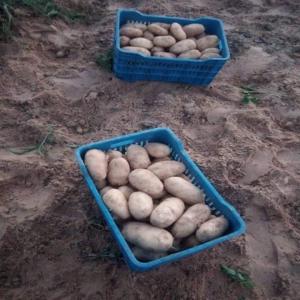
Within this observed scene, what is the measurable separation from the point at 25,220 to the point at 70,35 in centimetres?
153

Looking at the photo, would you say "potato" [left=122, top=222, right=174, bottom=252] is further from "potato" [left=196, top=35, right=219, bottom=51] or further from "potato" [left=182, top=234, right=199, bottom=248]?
"potato" [left=196, top=35, right=219, bottom=51]

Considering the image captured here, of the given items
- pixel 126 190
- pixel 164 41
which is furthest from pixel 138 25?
pixel 126 190

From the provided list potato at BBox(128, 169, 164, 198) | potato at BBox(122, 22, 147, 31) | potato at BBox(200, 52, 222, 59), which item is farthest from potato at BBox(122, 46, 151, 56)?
potato at BBox(128, 169, 164, 198)

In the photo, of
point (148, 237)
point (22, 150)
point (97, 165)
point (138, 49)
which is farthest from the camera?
point (138, 49)

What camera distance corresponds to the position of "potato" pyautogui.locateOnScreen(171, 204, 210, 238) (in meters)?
1.25

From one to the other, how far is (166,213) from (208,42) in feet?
4.45

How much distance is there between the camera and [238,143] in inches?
74.4

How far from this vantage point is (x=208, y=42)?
85.3 inches

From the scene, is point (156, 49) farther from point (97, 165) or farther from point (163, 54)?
point (97, 165)

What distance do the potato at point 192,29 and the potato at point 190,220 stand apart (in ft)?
4.44

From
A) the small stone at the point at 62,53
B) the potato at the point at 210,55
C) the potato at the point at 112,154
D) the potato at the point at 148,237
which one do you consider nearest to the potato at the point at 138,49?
the potato at the point at 210,55

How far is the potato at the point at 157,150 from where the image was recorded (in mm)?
1500

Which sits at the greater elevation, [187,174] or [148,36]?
[148,36]

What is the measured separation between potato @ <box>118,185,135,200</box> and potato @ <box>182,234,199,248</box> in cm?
29
